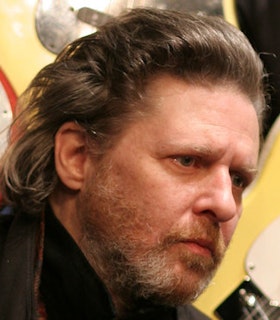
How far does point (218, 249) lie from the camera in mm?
833

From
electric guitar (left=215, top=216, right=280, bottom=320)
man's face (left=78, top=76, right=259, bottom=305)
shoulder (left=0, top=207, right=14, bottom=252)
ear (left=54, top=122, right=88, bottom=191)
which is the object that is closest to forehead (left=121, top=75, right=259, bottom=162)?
man's face (left=78, top=76, right=259, bottom=305)

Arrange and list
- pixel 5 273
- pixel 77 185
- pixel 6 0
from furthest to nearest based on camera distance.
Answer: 1. pixel 6 0
2. pixel 77 185
3. pixel 5 273

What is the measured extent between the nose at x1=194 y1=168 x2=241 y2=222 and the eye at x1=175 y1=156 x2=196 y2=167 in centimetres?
3

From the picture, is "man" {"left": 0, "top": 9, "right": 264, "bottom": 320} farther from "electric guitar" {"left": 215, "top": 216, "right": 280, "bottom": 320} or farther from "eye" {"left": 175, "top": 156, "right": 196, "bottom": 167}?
"electric guitar" {"left": 215, "top": 216, "right": 280, "bottom": 320}

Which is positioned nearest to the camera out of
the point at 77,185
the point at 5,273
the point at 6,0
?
the point at 5,273

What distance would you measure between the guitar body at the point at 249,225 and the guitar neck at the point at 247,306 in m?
0.01

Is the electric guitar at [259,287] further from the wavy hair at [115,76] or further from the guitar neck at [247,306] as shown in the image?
the wavy hair at [115,76]

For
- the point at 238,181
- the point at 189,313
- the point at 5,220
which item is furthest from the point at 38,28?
the point at 189,313

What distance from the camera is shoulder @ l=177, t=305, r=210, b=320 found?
100 centimetres

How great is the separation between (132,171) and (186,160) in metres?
0.09

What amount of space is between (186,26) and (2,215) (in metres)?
0.48

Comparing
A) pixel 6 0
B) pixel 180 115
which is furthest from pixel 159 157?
pixel 6 0

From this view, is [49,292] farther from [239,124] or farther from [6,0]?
[6,0]

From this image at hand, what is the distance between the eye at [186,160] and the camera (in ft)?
2.70
